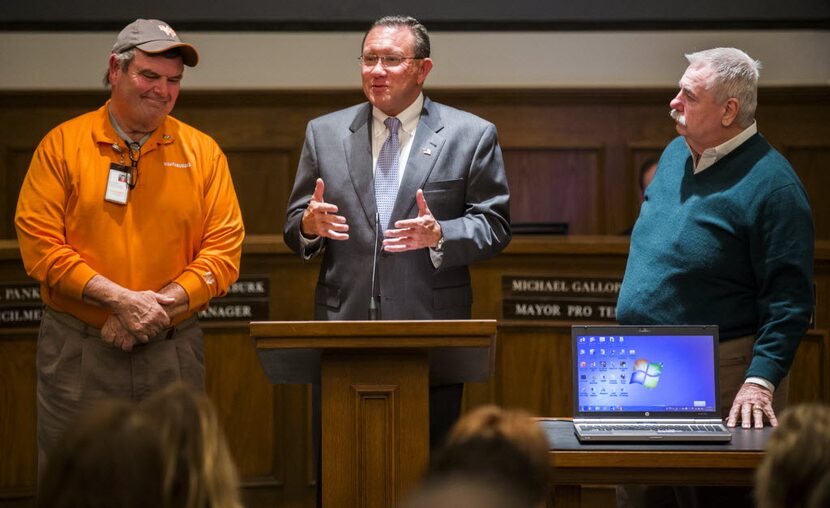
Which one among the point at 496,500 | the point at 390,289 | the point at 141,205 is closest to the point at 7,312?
the point at 141,205

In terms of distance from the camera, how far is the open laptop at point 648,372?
2965 mm

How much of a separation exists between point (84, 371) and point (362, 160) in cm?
106

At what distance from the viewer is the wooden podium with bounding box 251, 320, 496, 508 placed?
2.86 meters

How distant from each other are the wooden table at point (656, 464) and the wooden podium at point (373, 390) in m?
0.36

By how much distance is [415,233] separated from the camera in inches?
127

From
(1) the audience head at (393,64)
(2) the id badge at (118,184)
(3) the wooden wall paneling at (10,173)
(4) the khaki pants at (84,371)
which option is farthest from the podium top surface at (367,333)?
(3) the wooden wall paneling at (10,173)

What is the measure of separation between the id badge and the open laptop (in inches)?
57.1

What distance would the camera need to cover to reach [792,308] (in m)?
3.11

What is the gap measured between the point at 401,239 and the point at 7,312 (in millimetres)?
2150

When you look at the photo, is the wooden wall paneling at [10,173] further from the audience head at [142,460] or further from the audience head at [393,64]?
the audience head at [142,460]

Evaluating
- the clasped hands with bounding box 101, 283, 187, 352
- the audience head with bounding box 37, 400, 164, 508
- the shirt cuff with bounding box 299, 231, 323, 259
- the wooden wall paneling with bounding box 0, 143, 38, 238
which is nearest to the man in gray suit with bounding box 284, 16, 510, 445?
the shirt cuff with bounding box 299, 231, 323, 259

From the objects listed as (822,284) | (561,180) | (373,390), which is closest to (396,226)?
(373,390)

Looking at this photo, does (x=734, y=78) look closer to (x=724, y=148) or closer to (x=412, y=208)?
(x=724, y=148)

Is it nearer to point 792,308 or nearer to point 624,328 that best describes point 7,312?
point 624,328
